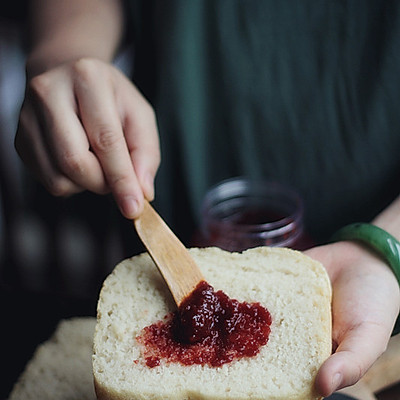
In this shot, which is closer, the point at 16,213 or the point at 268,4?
the point at 268,4

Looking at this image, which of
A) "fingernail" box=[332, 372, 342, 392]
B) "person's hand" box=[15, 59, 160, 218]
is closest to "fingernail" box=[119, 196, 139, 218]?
"person's hand" box=[15, 59, 160, 218]

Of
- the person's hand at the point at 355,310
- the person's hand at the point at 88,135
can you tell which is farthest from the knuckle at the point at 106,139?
the person's hand at the point at 355,310

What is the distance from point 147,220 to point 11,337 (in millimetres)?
679

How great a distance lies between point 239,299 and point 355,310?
0.25 metres

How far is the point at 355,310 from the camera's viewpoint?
121 centimetres

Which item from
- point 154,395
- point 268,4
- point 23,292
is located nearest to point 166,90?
point 268,4

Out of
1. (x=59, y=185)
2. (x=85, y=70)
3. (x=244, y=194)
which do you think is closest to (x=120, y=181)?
(x=59, y=185)

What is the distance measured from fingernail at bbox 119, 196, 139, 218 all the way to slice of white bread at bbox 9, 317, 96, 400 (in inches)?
20.9

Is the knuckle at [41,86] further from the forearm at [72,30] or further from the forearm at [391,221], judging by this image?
the forearm at [391,221]

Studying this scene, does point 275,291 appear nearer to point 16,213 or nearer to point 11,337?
point 11,337

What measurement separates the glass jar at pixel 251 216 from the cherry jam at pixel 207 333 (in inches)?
22.7

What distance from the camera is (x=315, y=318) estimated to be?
47.0 inches

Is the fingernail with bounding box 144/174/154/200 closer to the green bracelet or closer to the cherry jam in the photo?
the cherry jam

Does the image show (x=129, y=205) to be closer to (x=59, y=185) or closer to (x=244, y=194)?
(x=59, y=185)
